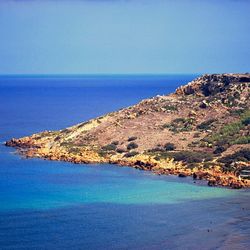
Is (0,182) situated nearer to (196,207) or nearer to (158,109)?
(196,207)

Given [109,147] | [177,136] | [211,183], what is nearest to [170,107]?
[177,136]

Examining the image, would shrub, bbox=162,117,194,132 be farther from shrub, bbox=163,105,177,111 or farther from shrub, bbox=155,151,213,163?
shrub, bbox=155,151,213,163

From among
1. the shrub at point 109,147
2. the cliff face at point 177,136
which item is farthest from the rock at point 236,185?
the shrub at point 109,147

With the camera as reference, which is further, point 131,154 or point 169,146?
point 169,146

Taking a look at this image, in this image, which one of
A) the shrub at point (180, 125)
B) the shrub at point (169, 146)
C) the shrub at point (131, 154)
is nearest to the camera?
the shrub at point (131, 154)

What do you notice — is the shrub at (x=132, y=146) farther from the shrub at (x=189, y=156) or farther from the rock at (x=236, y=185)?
the rock at (x=236, y=185)

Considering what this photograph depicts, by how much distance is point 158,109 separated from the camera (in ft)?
311

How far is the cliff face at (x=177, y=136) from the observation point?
73375mm

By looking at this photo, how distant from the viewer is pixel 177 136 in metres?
84.9

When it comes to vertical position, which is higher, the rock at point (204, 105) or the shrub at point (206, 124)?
the rock at point (204, 105)

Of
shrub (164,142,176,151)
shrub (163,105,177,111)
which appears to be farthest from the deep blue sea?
shrub (163,105,177,111)

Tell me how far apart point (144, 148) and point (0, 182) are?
20648 millimetres

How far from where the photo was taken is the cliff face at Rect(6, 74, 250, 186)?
73.4 metres

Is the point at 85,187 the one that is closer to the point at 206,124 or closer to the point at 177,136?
the point at 177,136
